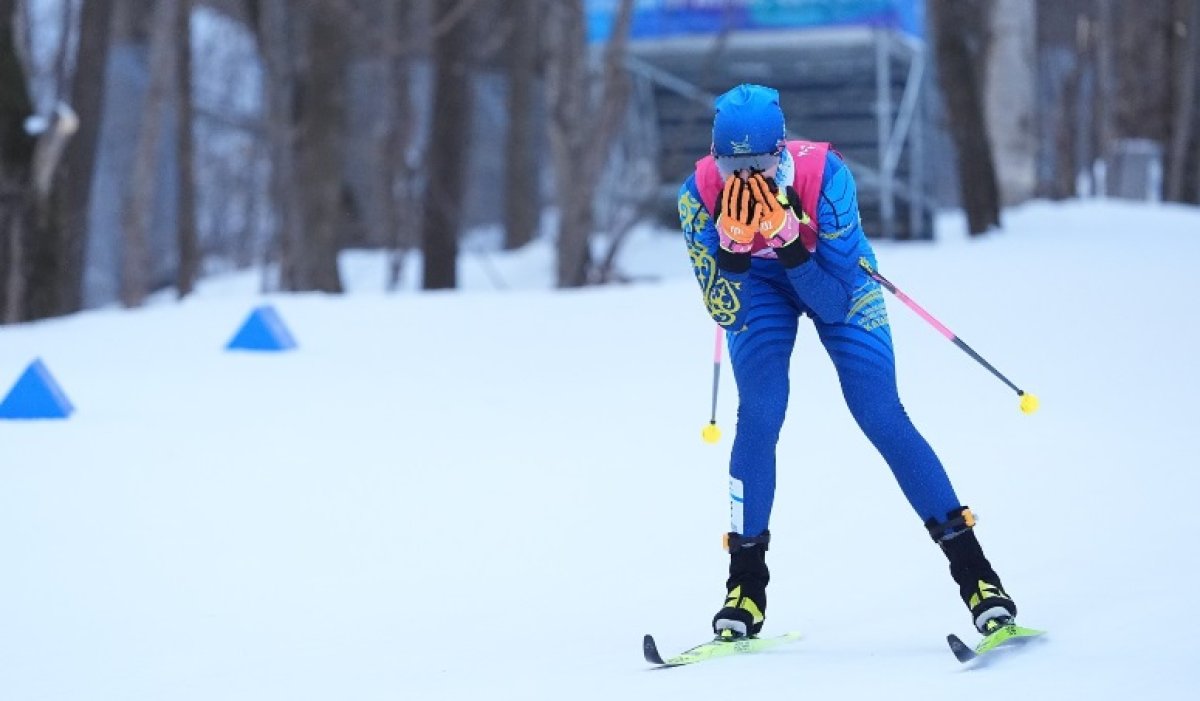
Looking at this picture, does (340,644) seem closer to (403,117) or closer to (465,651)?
(465,651)

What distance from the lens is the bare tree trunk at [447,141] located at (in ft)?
61.0

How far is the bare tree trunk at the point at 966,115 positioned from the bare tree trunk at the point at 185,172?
28.0ft

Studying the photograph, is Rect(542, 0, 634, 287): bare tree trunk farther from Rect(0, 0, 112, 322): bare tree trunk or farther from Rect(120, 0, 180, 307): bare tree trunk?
Rect(0, 0, 112, 322): bare tree trunk

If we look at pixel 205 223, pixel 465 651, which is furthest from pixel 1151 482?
pixel 205 223

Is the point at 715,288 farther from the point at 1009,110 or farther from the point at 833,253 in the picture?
the point at 1009,110

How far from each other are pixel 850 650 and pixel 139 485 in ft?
11.7

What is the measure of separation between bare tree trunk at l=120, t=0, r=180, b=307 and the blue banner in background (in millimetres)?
4079

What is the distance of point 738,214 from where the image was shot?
4.81m

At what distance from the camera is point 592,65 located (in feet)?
62.3

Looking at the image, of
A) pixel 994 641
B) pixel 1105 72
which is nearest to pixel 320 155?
pixel 994 641

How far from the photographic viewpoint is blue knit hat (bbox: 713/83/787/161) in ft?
15.9

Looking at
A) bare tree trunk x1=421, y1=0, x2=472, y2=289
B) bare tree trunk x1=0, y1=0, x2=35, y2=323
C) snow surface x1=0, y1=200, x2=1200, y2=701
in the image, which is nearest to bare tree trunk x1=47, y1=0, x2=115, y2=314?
bare tree trunk x1=421, y1=0, x2=472, y2=289

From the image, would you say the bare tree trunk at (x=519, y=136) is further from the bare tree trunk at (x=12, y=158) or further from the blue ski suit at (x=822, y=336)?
the blue ski suit at (x=822, y=336)

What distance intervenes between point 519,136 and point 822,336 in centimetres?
2060
